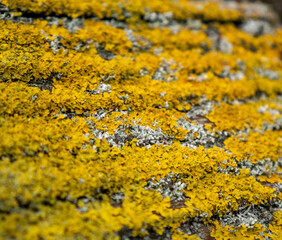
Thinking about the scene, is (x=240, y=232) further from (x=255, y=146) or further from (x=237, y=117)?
(x=237, y=117)

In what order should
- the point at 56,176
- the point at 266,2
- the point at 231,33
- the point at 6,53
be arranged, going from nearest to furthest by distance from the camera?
1. the point at 56,176
2. the point at 6,53
3. the point at 231,33
4. the point at 266,2

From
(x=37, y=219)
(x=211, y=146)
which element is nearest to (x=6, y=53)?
(x=37, y=219)

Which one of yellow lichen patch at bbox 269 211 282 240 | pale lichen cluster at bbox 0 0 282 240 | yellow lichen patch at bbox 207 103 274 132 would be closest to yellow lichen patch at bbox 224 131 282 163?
pale lichen cluster at bbox 0 0 282 240

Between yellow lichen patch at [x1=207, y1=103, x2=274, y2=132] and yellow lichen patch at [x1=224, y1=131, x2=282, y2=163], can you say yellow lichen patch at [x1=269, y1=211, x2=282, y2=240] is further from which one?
yellow lichen patch at [x1=207, y1=103, x2=274, y2=132]

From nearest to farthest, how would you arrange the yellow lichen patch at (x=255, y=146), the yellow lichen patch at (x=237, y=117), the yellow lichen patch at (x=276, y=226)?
the yellow lichen patch at (x=276, y=226), the yellow lichen patch at (x=255, y=146), the yellow lichen patch at (x=237, y=117)

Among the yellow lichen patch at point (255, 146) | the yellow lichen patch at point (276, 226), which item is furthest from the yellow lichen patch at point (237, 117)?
the yellow lichen patch at point (276, 226)

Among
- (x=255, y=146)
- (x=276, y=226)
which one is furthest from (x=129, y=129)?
(x=276, y=226)

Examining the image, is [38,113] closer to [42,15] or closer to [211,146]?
[42,15]

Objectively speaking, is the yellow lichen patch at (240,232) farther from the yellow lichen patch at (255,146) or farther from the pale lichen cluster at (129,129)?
the yellow lichen patch at (255,146)
